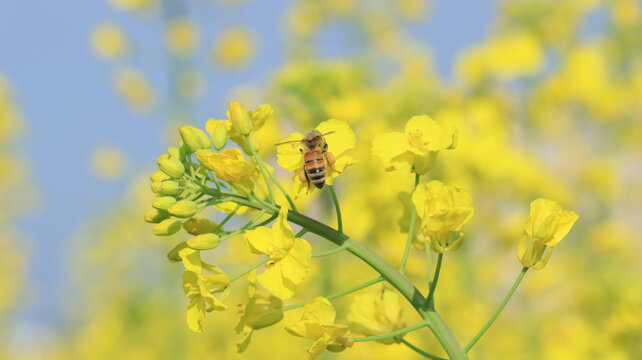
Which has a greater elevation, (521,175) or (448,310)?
(521,175)

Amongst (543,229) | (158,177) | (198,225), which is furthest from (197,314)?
(543,229)

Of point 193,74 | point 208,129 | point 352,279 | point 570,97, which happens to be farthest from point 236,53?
point 208,129

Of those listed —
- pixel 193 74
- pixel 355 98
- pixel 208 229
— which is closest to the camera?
pixel 208 229

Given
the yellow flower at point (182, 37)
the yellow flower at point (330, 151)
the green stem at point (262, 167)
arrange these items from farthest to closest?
the yellow flower at point (182, 37) → the yellow flower at point (330, 151) → the green stem at point (262, 167)

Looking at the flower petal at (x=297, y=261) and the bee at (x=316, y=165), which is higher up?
the bee at (x=316, y=165)

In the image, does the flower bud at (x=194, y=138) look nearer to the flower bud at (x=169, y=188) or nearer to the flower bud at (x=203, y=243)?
the flower bud at (x=169, y=188)

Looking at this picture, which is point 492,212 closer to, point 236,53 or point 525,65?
point 525,65

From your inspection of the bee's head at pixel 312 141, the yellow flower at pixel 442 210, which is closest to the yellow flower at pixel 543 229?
the yellow flower at pixel 442 210

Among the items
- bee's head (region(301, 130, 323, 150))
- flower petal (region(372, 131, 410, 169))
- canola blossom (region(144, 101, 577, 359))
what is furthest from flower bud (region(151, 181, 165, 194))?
flower petal (region(372, 131, 410, 169))

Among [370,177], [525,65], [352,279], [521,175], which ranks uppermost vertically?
[525,65]
